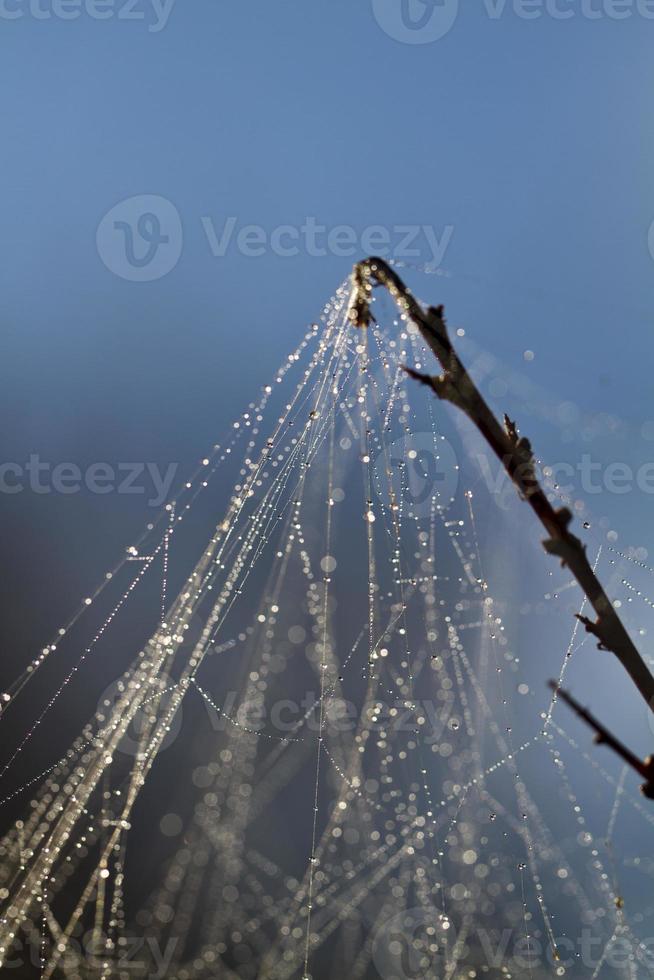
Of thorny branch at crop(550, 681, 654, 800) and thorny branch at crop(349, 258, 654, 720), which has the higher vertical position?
thorny branch at crop(349, 258, 654, 720)

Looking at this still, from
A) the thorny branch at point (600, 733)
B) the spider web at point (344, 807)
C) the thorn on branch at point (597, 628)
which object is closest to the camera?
the thorny branch at point (600, 733)

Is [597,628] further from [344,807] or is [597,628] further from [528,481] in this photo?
[344,807]

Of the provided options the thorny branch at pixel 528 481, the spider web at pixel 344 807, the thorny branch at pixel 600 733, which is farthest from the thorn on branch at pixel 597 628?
the spider web at pixel 344 807

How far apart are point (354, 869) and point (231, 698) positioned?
1.47 m

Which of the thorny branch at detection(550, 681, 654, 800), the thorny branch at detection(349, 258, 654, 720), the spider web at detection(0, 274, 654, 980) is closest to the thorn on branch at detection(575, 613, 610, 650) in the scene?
the thorny branch at detection(349, 258, 654, 720)

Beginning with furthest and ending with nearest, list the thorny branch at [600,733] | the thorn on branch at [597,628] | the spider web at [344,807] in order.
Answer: the spider web at [344,807] → the thorn on branch at [597,628] → the thorny branch at [600,733]

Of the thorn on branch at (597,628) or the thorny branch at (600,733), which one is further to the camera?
the thorn on branch at (597,628)

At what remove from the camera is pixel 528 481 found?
104 cm

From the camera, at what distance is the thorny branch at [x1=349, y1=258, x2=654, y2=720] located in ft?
3.34

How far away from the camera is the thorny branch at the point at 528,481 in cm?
102

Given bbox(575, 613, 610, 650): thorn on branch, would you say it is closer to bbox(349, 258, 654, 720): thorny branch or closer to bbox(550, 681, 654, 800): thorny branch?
bbox(349, 258, 654, 720): thorny branch

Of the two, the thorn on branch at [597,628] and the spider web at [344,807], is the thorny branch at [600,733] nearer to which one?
the thorn on branch at [597,628]

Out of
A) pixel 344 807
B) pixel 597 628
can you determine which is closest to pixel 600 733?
Result: pixel 597 628

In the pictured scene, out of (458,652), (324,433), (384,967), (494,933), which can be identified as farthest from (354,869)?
(324,433)
